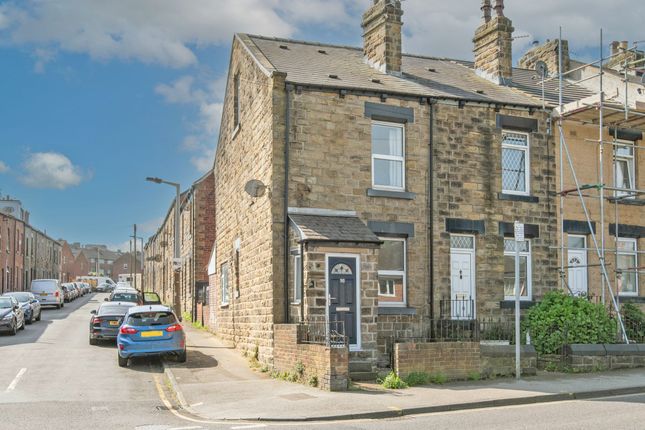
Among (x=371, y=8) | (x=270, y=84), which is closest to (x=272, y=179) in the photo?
(x=270, y=84)

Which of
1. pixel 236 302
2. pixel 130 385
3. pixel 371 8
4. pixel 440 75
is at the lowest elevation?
pixel 130 385

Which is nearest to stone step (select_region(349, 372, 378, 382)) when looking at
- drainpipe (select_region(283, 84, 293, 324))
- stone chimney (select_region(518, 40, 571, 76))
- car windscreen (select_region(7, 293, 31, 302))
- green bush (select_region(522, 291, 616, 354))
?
drainpipe (select_region(283, 84, 293, 324))

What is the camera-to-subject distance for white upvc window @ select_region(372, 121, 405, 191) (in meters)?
18.5

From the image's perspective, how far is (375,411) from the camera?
11961 mm

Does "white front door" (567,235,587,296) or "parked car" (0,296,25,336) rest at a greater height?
A: "white front door" (567,235,587,296)

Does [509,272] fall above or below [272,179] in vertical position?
below

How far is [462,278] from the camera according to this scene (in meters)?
18.8

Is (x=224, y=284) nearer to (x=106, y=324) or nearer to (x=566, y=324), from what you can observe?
(x=106, y=324)

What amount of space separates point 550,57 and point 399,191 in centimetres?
1124

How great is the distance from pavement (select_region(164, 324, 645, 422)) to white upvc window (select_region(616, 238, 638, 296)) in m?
4.67

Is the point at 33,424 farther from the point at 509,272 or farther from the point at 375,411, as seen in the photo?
the point at 509,272

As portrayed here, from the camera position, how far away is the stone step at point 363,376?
15251 mm

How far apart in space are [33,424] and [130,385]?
15.8ft

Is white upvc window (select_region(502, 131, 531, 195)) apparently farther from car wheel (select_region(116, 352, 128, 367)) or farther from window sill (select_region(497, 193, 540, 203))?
car wheel (select_region(116, 352, 128, 367))
